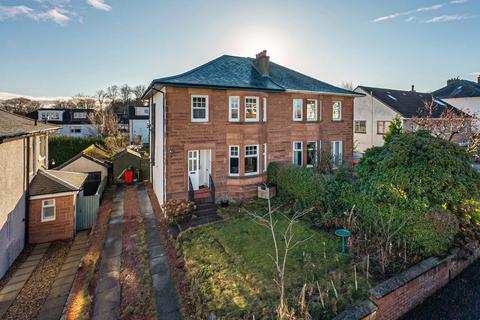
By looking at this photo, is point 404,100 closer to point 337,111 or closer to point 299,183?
point 337,111

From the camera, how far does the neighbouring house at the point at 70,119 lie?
48562mm

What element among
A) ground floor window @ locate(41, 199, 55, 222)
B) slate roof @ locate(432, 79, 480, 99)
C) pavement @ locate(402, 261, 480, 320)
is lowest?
pavement @ locate(402, 261, 480, 320)

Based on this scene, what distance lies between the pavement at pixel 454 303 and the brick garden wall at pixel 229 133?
9.52 meters

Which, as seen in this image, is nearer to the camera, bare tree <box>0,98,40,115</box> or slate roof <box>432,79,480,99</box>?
slate roof <box>432,79,480,99</box>

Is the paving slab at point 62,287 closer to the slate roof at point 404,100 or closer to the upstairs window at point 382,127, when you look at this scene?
the upstairs window at point 382,127

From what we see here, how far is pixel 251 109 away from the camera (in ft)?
50.6

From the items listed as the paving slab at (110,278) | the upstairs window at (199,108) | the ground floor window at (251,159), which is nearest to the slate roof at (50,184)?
the paving slab at (110,278)

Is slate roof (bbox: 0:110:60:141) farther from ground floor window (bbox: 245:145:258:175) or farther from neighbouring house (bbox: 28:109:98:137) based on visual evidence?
neighbouring house (bbox: 28:109:98:137)

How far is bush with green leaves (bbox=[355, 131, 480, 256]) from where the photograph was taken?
8.12 metres

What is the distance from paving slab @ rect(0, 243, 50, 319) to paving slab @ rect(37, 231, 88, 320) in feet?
3.63

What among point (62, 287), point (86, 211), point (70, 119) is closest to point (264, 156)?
point (86, 211)

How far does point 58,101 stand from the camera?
6500 cm

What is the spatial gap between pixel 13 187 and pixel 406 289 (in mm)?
15401

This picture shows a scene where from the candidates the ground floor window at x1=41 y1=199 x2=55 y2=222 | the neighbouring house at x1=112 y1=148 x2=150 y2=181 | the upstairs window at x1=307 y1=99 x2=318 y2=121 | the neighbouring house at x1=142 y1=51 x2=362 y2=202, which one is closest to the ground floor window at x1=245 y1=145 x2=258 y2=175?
the neighbouring house at x1=142 y1=51 x2=362 y2=202
